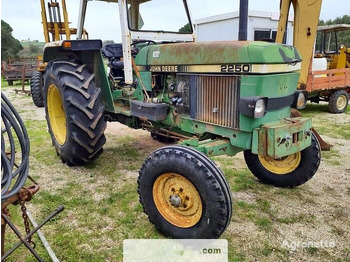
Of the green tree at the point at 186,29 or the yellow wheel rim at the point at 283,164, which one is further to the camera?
the green tree at the point at 186,29

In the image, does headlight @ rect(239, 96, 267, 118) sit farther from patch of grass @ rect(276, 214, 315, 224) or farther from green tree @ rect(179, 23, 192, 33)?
green tree @ rect(179, 23, 192, 33)

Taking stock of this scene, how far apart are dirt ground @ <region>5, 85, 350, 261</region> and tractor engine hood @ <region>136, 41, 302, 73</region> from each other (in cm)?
134

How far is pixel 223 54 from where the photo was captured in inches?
105

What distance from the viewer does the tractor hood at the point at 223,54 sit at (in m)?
2.47

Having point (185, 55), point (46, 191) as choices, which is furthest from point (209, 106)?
point (46, 191)

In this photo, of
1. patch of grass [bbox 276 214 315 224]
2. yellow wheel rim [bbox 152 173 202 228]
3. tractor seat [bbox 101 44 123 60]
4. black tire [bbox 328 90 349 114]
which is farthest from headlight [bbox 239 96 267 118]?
black tire [bbox 328 90 349 114]

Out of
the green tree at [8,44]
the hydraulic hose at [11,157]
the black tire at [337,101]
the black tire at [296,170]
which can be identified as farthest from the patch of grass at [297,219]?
the green tree at [8,44]

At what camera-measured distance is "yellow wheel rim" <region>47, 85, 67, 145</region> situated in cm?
430

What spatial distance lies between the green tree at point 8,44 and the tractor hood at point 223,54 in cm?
2498

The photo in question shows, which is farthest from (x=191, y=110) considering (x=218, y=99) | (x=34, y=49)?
(x=34, y=49)

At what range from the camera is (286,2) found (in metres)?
4.39

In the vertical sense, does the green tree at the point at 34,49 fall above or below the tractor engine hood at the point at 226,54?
above

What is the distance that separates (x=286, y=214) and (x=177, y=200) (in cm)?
114

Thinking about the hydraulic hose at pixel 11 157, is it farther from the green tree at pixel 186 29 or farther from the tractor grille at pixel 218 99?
the green tree at pixel 186 29
